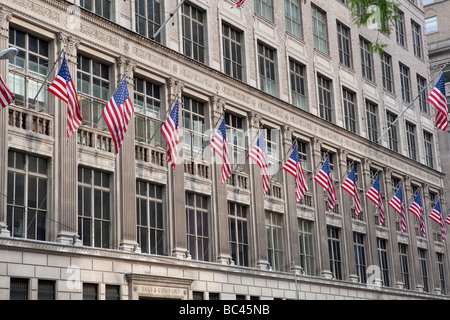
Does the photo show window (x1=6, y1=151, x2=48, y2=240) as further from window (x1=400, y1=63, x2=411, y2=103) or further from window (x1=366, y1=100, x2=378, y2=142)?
window (x1=400, y1=63, x2=411, y2=103)

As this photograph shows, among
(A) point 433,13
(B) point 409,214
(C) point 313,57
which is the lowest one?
(B) point 409,214

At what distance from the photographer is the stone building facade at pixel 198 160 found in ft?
84.2

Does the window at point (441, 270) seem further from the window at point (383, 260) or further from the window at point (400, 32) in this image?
the window at point (400, 32)

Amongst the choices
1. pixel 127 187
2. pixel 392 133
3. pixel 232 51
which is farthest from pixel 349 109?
Result: pixel 127 187

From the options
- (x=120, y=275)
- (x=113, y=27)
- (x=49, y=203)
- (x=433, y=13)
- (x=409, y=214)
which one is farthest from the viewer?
(x=433, y=13)

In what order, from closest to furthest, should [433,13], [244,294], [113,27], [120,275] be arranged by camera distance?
[120,275] < [113,27] < [244,294] < [433,13]

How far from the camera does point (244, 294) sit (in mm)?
33562

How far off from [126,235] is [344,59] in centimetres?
2465

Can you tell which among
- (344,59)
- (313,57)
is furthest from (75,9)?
(344,59)

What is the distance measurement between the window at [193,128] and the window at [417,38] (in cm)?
3053

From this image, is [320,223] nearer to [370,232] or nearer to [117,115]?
[370,232]

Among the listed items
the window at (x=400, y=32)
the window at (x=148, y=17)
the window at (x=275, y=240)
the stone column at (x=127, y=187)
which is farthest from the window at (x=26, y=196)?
the window at (x=400, y=32)

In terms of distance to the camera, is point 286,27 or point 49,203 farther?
point 286,27
